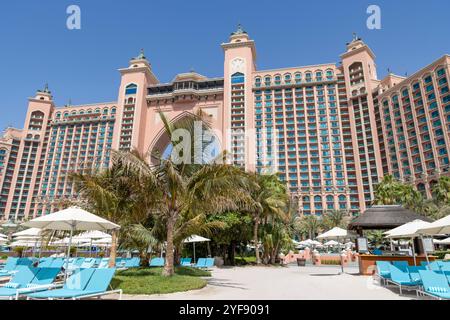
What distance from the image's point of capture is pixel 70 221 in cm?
898

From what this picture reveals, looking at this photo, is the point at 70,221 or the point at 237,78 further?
the point at 237,78

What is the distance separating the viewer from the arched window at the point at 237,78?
86562 millimetres

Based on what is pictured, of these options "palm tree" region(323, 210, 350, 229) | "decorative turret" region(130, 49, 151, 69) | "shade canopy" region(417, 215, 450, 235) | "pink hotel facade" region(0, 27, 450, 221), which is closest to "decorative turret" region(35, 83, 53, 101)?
"pink hotel facade" region(0, 27, 450, 221)

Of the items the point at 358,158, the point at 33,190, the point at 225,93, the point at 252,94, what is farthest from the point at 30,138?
the point at 358,158

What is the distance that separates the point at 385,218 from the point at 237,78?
76.2 m

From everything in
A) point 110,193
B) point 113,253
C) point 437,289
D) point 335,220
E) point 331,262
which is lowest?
point 331,262

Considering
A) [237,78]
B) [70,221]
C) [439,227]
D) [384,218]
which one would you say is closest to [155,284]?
[70,221]

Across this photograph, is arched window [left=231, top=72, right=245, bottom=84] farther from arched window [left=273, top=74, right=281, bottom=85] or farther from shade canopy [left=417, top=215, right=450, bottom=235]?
shade canopy [left=417, top=215, right=450, bottom=235]

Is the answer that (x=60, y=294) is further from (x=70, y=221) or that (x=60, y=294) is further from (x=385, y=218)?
(x=385, y=218)

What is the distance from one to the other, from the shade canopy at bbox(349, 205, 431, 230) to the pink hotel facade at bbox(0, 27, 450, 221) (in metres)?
59.2

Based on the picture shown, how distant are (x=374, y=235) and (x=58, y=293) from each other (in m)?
43.4

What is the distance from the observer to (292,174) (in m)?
83.1

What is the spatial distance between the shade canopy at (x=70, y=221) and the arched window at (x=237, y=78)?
268 ft

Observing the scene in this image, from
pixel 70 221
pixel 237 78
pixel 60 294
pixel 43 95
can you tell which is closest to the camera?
pixel 60 294
